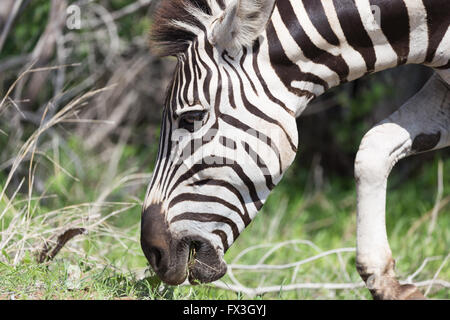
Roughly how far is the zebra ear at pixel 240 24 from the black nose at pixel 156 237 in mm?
776

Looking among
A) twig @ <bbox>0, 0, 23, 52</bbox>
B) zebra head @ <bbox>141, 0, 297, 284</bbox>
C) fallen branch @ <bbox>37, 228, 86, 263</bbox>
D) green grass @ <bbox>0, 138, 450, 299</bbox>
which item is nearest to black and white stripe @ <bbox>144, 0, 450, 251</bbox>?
zebra head @ <bbox>141, 0, 297, 284</bbox>

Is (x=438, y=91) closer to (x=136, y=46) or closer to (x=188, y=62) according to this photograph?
(x=188, y=62)

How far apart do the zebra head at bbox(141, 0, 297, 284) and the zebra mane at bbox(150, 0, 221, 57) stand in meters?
0.14

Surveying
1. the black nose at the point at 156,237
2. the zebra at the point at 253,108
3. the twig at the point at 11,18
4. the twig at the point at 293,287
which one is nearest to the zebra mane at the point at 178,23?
the zebra at the point at 253,108

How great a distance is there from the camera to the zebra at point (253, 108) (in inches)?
105

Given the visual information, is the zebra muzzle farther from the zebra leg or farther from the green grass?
the zebra leg

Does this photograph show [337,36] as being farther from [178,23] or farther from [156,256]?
[156,256]

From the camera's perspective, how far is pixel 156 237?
2637 mm

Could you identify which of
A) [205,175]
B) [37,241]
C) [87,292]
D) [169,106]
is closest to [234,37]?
[169,106]

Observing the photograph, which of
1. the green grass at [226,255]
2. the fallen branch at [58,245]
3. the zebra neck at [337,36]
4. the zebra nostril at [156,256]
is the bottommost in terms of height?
the green grass at [226,255]

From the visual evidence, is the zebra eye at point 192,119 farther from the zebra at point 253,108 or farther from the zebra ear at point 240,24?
the zebra ear at point 240,24

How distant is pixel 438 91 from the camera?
3.10 meters

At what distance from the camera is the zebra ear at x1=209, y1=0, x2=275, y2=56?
2625 mm

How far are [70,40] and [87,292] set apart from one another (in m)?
3.69
